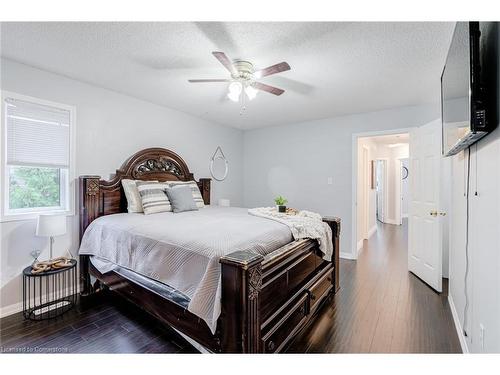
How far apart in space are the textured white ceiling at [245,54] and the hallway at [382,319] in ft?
7.83

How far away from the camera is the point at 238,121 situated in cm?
472

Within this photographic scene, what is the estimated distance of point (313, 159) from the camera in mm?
4617

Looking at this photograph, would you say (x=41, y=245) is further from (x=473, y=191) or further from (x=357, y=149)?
(x=357, y=149)

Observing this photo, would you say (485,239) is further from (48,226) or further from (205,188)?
(205,188)

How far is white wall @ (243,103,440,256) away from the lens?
13.2 ft

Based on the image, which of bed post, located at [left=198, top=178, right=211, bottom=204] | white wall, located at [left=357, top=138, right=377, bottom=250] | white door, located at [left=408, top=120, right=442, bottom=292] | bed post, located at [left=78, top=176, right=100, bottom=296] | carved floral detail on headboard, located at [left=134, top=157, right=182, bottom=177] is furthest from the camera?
white wall, located at [left=357, top=138, right=377, bottom=250]

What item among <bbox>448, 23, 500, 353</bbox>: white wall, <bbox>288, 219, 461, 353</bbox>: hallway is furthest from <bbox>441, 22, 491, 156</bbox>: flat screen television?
<bbox>288, 219, 461, 353</bbox>: hallway

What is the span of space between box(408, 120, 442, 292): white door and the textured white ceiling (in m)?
0.61

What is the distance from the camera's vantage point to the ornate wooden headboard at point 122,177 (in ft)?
9.23

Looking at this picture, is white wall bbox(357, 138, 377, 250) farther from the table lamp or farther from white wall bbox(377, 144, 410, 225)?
the table lamp

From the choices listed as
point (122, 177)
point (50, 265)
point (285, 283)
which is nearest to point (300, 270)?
point (285, 283)

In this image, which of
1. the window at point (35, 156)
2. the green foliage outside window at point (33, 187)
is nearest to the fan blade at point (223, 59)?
the window at point (35, 156)

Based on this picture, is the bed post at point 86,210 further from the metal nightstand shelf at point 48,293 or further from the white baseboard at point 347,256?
the white baseboard at point 347,256

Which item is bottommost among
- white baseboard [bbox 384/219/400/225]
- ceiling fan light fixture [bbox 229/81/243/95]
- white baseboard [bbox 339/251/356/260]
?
white baseboard [bbox 339/251/356/260]
